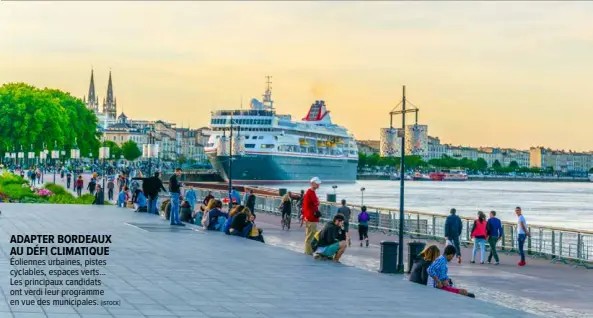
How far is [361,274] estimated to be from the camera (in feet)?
59.3

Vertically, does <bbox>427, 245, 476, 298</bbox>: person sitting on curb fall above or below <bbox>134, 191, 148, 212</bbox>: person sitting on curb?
below

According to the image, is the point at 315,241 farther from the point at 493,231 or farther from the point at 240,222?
the point at 493,231

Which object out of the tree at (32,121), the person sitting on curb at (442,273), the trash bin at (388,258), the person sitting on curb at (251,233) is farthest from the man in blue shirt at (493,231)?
the tree at (32,121)

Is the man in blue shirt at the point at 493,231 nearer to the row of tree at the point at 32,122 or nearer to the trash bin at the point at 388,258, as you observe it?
the trash bin at the point at 388,258

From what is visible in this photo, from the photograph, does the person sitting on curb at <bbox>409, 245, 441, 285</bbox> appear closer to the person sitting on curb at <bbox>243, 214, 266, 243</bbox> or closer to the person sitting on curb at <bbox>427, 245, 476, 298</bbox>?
the person sitting on curb at <bbox>427, 245, 476, 298</bbox>

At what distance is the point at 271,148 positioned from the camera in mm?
130000

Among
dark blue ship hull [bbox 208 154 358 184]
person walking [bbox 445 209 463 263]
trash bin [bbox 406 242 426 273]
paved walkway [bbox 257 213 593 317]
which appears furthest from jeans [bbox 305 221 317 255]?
dark blue ship hull [bbox 208 154 358 184]

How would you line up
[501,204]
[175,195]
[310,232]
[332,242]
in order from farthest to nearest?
[501,204] < [175,195] < [310,232] < [332,242]

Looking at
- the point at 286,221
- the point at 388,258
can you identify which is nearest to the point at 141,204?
the point at 286,221

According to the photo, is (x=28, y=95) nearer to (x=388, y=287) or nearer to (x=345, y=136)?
(x=345, y=136)

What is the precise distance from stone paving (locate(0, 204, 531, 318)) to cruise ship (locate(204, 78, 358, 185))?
305ft

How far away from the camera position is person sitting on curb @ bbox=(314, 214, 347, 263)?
1981cm

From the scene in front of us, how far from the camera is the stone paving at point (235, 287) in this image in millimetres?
12586

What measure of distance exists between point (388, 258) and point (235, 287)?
17.0 feet
